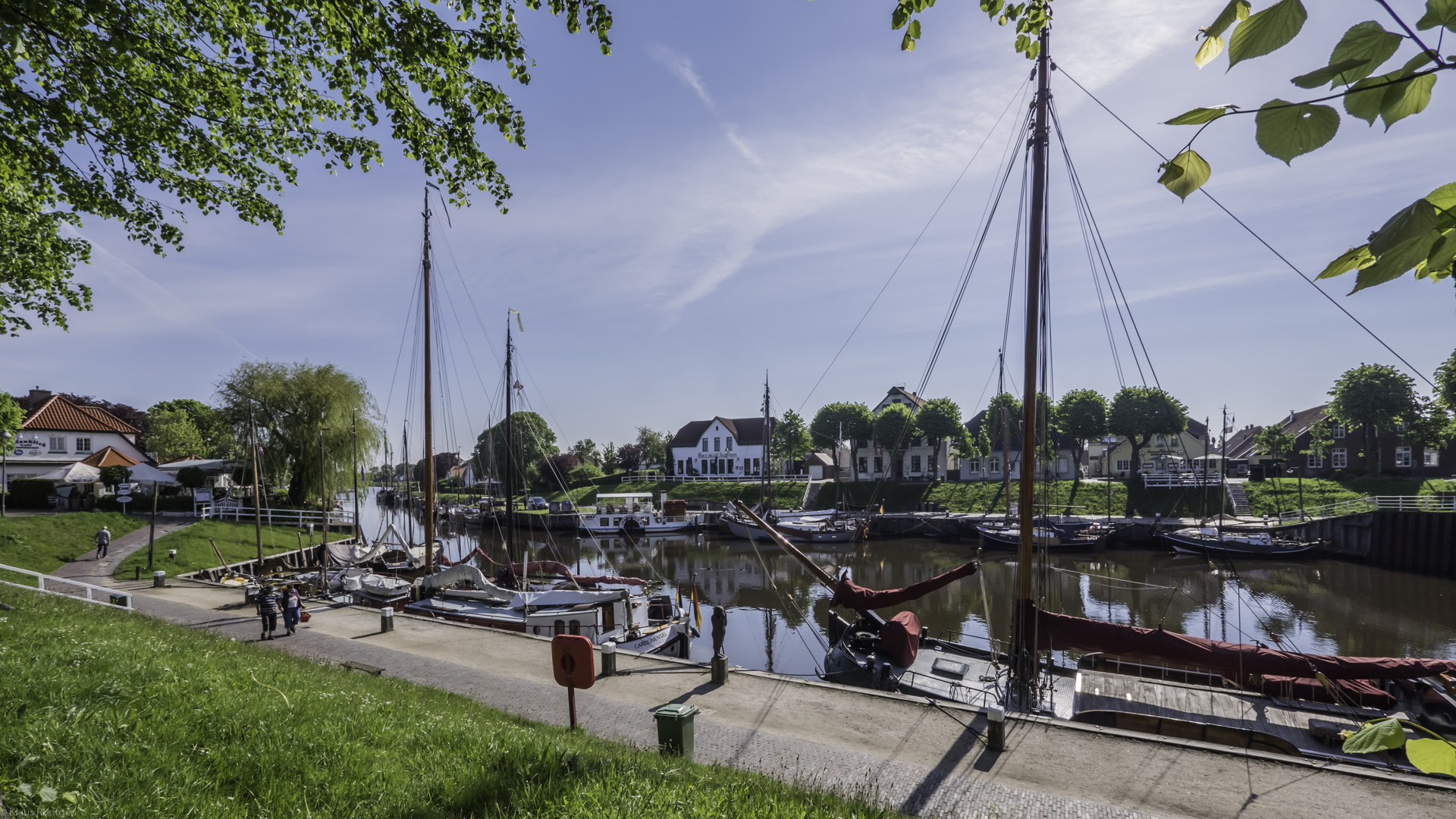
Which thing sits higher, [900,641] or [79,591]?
[900,641]

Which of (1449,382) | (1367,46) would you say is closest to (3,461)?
(1367,46)

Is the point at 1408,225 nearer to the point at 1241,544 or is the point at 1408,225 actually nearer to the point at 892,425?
the point at 1241,544

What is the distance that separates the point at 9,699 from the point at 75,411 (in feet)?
203

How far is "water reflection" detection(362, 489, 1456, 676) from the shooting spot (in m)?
22.1

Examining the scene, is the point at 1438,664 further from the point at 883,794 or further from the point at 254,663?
the point at 254,663

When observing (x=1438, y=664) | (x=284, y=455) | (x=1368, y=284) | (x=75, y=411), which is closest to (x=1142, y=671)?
(x=1438, y=664)

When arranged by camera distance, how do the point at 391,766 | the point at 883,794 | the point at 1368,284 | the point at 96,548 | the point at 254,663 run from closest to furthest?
the point at 1368,284, the point at 391,766, the point at 883,794, the point at 254,663, the point at 96,548

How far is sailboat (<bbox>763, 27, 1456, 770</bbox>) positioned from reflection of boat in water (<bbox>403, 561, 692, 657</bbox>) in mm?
5962

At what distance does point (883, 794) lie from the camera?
8.36 meters

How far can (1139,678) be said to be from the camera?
44.1 ft

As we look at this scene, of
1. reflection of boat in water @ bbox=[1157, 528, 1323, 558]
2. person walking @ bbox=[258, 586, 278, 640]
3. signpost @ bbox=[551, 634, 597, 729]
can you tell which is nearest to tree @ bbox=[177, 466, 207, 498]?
person walking @ bbox=[258, 586, 278, 640]

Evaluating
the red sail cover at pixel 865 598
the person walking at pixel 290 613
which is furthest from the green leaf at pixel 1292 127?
the person walking at pixel 290 613

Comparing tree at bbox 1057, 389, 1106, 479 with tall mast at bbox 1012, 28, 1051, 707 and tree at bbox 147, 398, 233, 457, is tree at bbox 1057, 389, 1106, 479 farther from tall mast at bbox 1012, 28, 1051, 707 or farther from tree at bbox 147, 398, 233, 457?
tree at bbox 147, 398, 233, 457

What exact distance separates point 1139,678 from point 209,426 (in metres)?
90.0
